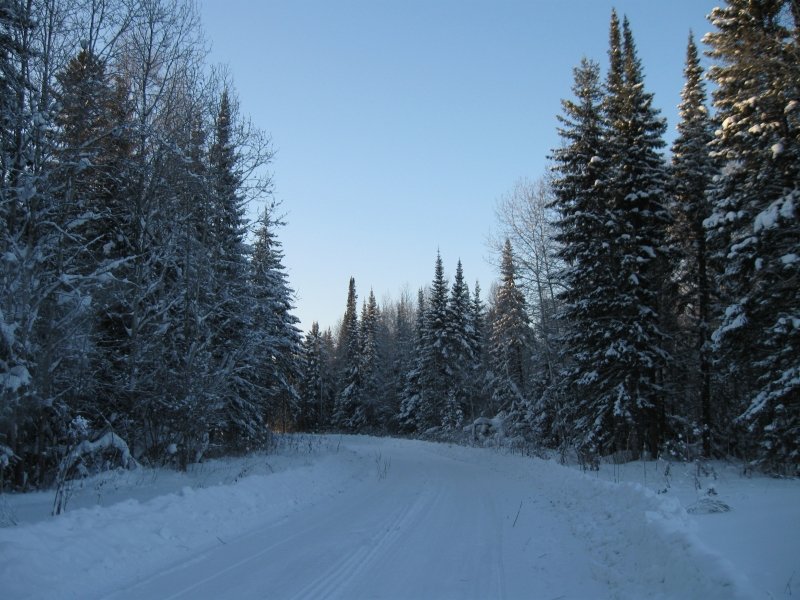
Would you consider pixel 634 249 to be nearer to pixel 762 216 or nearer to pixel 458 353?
pixel 762 216

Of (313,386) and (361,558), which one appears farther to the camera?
(313,386)

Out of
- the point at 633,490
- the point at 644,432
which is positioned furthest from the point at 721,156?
the point at 633,490

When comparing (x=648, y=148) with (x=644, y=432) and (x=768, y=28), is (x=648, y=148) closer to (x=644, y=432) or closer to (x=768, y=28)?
(x=768, y=28)

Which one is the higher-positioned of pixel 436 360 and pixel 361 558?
pixel 436 360

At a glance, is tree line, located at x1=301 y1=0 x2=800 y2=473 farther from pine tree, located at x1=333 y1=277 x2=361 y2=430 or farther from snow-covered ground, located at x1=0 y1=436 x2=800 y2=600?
pine tree, located at x1=333 y1=277 x2=361 y2=430

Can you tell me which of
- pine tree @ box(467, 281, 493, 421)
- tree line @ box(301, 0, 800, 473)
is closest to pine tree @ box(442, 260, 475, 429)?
pine tree @ box(467, 281, 493, 421)

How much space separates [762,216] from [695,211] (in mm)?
7432

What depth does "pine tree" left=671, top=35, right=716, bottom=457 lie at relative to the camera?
19.1 m

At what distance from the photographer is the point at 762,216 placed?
1252 centimetres

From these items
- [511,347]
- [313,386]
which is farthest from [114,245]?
[313,386]

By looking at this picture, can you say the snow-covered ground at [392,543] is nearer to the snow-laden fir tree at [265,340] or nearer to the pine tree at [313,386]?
the snow-laden fir tree at [265,340]

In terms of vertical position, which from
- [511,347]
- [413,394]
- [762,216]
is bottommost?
[413,394]

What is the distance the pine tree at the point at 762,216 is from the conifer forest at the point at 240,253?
0.06 meters

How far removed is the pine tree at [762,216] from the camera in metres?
12.1
